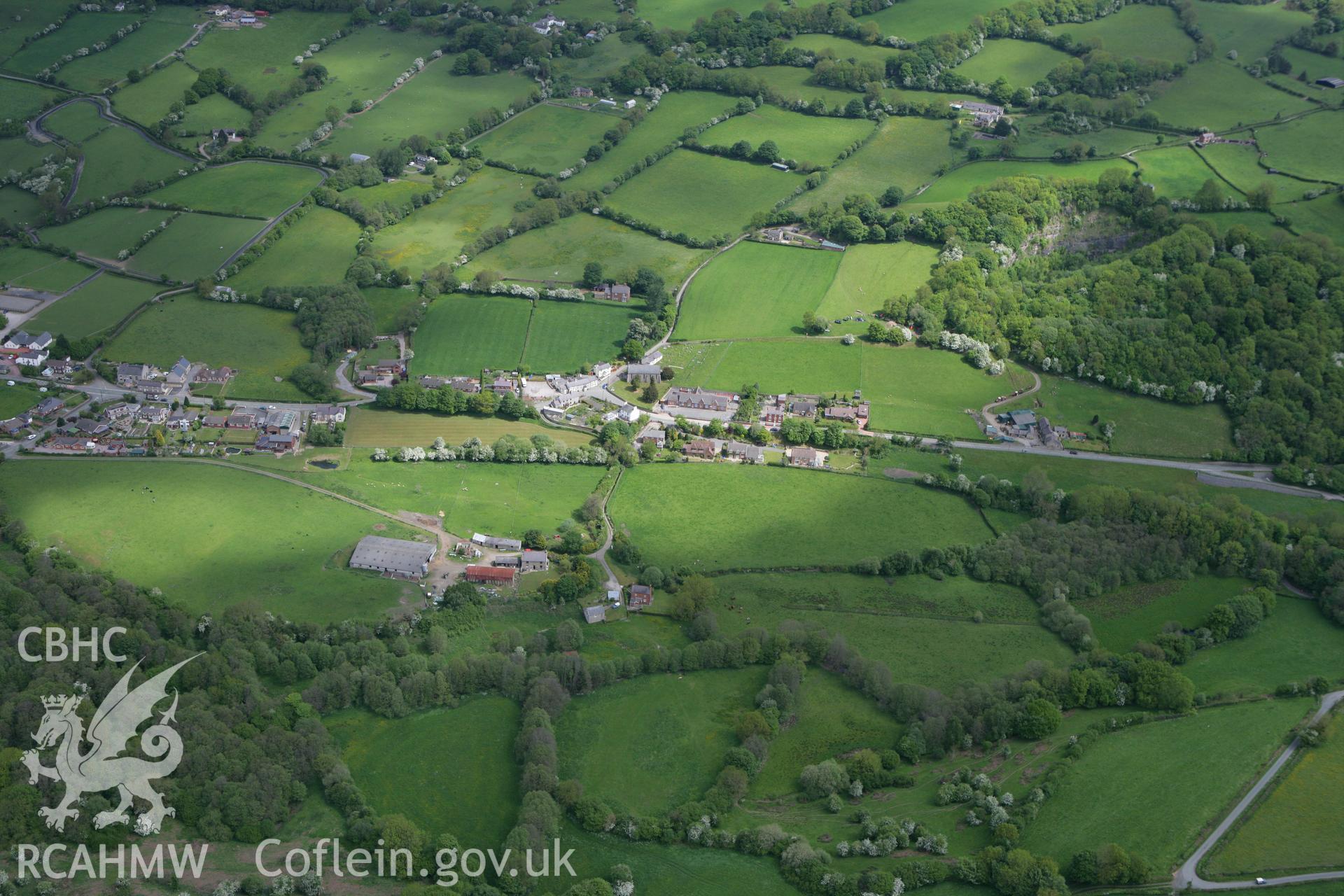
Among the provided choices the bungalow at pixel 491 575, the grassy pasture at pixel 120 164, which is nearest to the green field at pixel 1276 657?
the bungalow at pixel 491 575

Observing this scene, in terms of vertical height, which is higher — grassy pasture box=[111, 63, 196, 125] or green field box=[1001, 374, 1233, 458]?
green field box=[1001, 374, 1233, 458]

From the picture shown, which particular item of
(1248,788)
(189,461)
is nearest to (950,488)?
(1248,788)

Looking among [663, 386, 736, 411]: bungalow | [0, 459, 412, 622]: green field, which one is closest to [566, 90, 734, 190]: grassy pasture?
[663, 386, 736, 411]: bungalow

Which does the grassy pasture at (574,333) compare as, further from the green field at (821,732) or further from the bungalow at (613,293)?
the green field at (821,732)

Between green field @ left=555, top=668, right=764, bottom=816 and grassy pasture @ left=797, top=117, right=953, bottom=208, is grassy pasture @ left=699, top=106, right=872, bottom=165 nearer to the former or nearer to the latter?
grassy pasture @ left=797, top=117, right=953, bottom=208

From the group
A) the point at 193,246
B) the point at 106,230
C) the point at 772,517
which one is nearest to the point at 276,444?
the point at 193,246
